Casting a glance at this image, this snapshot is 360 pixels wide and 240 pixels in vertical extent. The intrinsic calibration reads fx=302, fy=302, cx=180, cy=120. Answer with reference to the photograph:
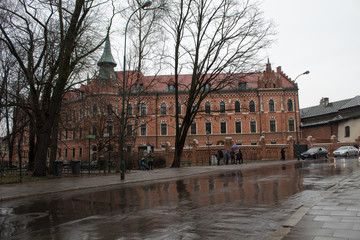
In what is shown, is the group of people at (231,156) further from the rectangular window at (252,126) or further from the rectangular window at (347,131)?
the rectangular window at (347,131)

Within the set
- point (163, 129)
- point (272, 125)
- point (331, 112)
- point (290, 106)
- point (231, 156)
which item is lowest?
point (231, 156)

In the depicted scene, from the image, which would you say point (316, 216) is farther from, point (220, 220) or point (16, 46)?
point (16, 46)

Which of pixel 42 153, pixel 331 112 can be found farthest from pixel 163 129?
pixel 42 153

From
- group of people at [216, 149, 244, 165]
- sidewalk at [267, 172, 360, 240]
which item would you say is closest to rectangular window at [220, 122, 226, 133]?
Answer: group of people at [216, 149, 244, 165]

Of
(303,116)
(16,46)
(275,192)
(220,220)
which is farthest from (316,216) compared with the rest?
(303,116)

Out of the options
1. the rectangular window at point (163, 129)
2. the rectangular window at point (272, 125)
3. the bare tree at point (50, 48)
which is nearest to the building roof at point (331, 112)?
the rectangular window at point (272, 125)

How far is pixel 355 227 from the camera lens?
505 centimetres

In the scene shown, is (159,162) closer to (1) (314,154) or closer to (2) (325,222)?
(1) (314,154)

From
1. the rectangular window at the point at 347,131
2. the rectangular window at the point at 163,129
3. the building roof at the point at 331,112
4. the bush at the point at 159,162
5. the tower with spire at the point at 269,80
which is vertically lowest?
the bush at the point at 159,162

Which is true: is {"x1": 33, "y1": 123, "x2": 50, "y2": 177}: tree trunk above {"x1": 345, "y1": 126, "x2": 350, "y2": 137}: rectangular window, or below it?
below

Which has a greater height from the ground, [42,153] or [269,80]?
[269,80]

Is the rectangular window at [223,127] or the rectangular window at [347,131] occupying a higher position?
the rectangular window at [223,127]

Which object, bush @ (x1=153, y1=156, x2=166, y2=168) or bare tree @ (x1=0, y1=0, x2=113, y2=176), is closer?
bare tree @ (x1=0, y1=0, x2=113, y2=176)

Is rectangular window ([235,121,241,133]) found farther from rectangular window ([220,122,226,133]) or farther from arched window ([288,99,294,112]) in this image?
arched window ([288,99,294,112])
